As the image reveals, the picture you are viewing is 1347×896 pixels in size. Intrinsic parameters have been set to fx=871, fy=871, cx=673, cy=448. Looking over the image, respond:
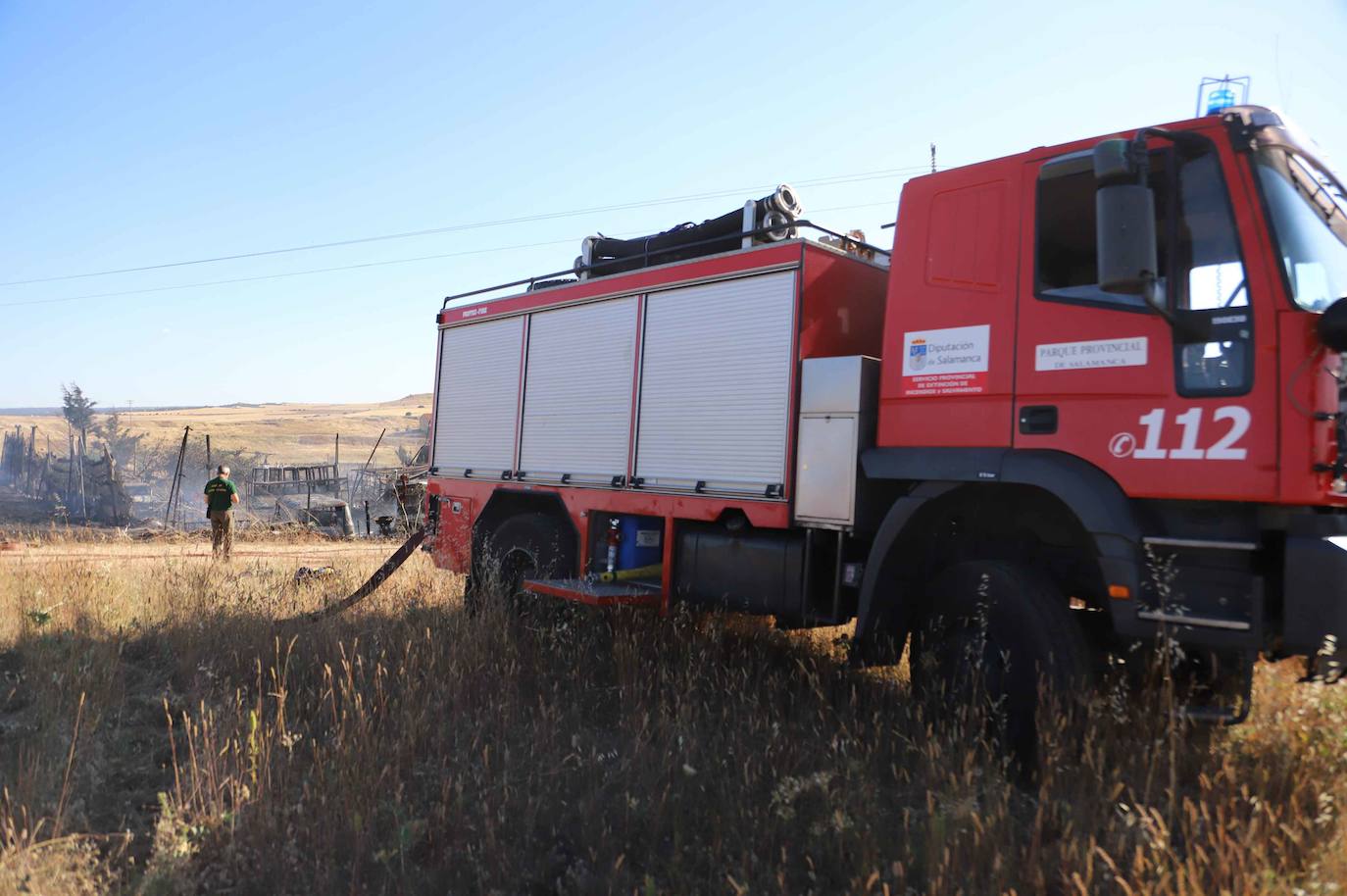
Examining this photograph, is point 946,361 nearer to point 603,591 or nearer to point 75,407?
point 603,591

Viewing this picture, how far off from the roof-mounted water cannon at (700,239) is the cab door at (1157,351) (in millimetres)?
1858

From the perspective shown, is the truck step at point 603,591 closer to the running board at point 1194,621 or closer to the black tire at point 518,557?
the black tire at point 518,557

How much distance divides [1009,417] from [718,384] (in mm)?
2035

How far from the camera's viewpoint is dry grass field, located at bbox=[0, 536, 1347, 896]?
322cm

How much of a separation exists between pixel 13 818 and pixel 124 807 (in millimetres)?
426

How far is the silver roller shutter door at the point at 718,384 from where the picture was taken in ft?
17.8

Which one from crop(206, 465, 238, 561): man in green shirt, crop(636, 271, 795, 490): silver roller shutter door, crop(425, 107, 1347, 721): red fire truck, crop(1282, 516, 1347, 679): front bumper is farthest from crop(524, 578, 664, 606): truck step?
crop(206, 465, 238, 561): man in green shirt

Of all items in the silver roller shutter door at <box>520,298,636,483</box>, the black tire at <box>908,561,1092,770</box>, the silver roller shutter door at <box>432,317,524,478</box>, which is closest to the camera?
the black tire at <box>908,561,1092,770</box>

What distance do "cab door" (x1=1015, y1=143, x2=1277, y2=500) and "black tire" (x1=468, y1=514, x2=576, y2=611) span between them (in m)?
3.88

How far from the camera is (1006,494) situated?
4473mm

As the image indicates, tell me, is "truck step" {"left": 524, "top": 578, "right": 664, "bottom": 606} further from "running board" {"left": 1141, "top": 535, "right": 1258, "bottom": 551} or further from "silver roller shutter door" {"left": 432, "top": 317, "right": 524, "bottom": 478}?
"running board" {"left": 1141, "top": 535, "right": 1258, "bottom": 551}

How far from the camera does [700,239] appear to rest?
21.3 ft

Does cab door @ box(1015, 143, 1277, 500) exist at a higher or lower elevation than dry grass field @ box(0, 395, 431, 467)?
lower

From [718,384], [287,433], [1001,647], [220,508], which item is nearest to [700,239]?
[718,384]
